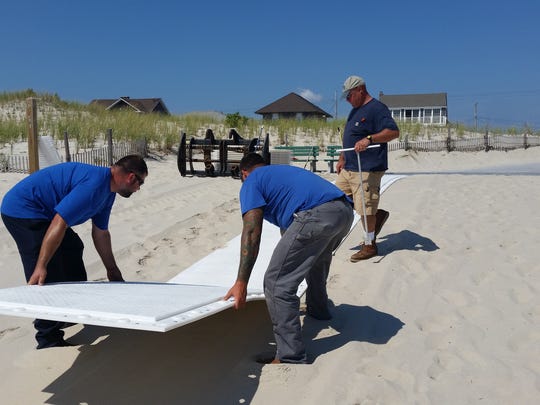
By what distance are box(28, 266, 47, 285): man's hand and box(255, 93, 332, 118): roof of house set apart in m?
A: 47.7

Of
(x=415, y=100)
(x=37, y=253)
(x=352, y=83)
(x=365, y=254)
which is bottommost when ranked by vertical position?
(x=365, y=254)

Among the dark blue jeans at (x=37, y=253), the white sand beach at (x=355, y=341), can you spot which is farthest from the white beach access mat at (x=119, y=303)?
the white sand beach at (x=355, y=341)

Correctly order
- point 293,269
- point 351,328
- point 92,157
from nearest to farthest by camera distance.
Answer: point 293,269
point 351,328
point 92,157

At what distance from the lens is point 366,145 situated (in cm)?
497

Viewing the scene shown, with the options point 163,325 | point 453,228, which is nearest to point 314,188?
point 163,325

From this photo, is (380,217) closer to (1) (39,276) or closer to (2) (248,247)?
(2) (248,247)

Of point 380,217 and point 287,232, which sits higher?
point 287,232

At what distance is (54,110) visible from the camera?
2391cm

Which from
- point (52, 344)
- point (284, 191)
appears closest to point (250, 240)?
Result: point (284, 191)

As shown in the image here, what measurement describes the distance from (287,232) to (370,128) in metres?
2.36

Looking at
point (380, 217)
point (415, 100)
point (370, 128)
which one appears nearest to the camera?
point (370, 128)

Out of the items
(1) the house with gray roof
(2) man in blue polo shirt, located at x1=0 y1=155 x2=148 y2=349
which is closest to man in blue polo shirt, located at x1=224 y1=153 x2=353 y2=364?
(2) man in blue polo shirt, located at x1=0 y1=155 x2=148 y2=349

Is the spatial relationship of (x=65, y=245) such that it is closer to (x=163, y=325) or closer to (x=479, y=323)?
(x=163, y=325)

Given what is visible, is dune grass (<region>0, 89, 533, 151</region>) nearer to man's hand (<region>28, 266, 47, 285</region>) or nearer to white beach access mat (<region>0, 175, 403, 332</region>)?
man's hand (<region>28, 266, 47, 285</region>)
